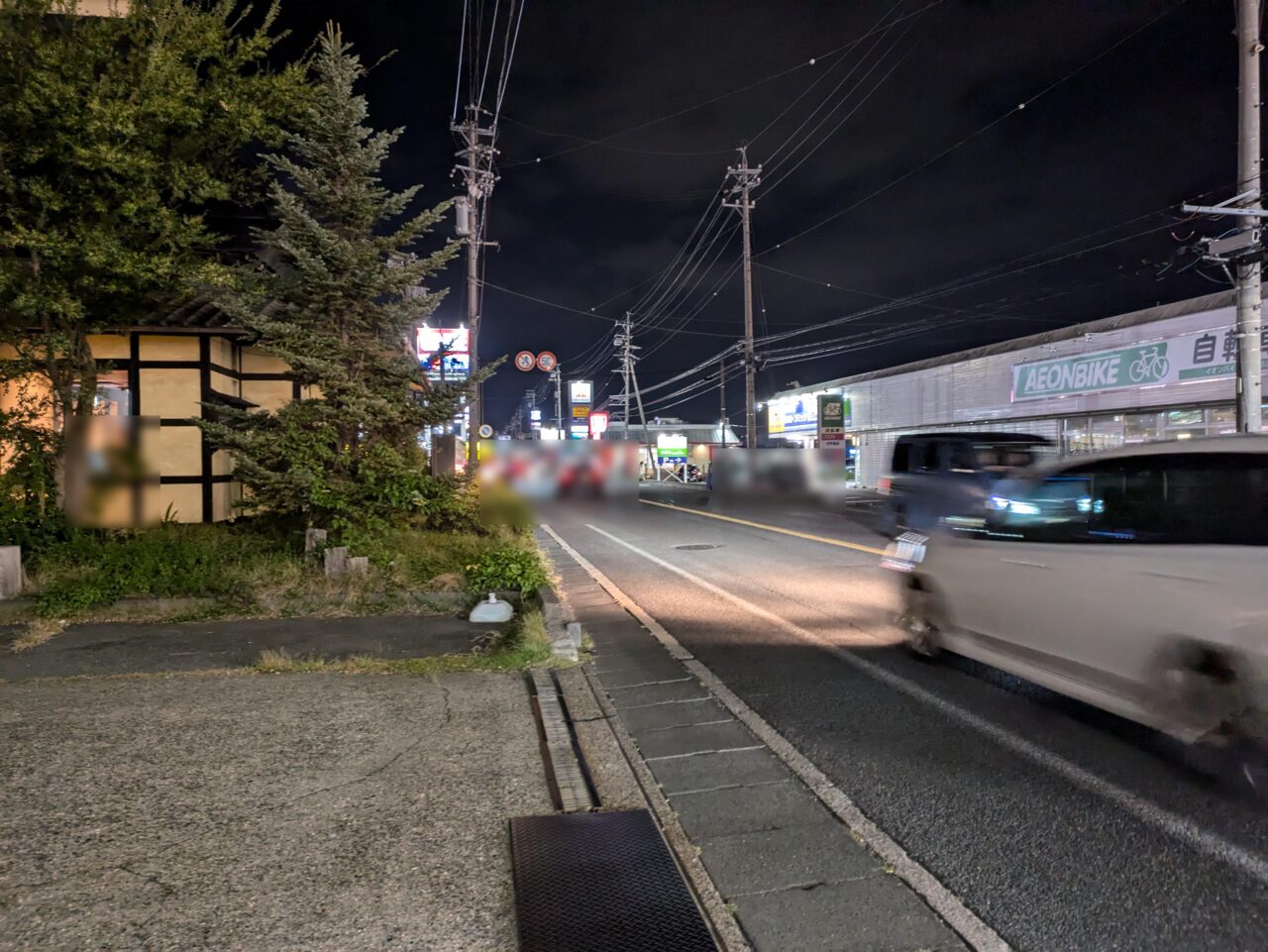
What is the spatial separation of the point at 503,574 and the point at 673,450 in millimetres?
58555

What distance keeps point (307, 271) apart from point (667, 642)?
236 inches

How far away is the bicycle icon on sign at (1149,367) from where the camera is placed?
A: 74.8ft

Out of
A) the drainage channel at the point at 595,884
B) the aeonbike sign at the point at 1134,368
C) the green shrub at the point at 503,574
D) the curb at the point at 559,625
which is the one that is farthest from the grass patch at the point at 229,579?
the aeonbike sign at the point at 1134,368

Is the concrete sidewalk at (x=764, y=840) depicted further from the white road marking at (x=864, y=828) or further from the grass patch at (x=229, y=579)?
the grass patch at (x=229, y=579)

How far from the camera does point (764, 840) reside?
12.6 ft

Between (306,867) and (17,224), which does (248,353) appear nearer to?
(17,224)

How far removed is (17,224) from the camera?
26.9 ft

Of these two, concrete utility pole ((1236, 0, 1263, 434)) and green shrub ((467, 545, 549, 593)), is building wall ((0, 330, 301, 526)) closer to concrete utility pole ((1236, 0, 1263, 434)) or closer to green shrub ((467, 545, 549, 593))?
green shrub ((467, 545, 549, 593))

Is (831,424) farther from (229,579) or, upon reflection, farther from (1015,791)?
(1015,791)

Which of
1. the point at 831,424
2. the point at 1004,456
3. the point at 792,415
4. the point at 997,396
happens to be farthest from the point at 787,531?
the point at 792,415

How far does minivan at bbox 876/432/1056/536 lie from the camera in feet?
47.2

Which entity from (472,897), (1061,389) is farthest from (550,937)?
(1061,389)

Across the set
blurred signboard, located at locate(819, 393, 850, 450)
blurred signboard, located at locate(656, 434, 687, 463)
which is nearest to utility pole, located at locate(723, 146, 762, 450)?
blurred signboard, located at locate(819, 393, 850, 450)

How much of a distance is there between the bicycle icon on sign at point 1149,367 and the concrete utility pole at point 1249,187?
410 inches
